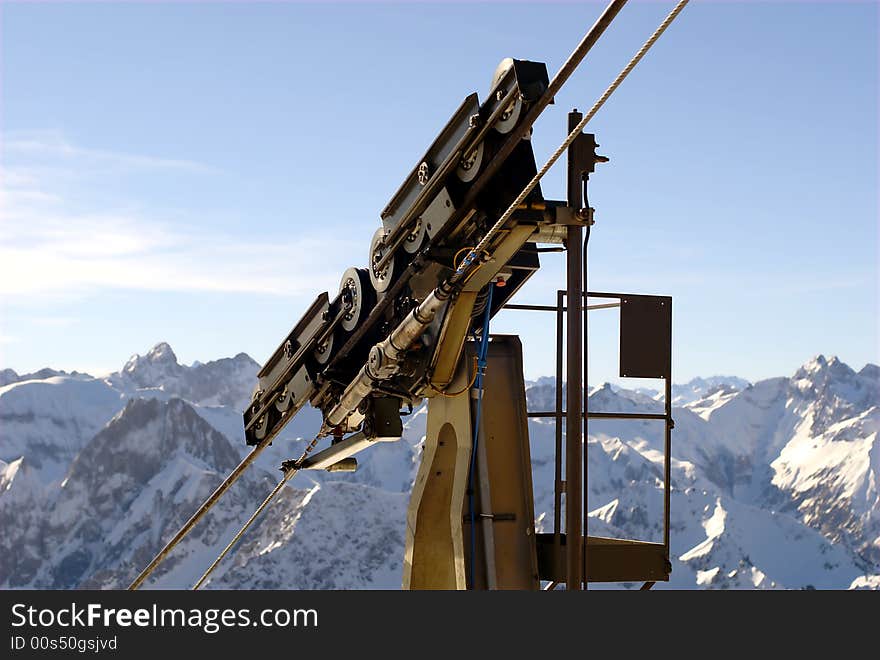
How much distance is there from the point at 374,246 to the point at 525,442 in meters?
2.67

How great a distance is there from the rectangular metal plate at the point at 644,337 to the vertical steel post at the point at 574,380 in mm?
1225

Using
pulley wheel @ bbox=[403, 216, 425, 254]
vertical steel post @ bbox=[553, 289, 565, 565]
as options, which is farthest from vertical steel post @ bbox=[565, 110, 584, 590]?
pulley wheel @ bbox=[403, 216, 425, 254]

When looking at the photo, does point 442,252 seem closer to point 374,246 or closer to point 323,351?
point 374,246

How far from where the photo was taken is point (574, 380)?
12.2 m

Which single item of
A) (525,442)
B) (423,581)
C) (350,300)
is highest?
(350,300)

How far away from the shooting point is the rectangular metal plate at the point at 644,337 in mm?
13516

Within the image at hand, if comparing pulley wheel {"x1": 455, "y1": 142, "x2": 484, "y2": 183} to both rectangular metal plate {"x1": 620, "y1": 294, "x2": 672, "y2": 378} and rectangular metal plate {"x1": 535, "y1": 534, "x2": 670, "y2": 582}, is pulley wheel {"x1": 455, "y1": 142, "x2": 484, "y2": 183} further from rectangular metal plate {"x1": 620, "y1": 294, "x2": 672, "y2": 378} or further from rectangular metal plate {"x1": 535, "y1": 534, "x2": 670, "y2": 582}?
rectangular metal plate {"x1": 535, "y1": 534, "x2": 670, "y2": 582}

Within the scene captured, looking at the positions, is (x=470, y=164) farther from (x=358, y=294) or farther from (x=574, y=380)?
(x=358, y=294)

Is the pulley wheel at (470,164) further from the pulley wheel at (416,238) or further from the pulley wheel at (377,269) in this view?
the pulley wheel at (377,269)

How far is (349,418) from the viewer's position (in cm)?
1571

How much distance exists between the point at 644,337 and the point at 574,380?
64.6 inches

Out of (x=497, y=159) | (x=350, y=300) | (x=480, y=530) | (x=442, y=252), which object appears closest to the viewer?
(x=497, y=159)

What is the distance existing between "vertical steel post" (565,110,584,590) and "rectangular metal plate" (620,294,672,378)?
1225 mm
